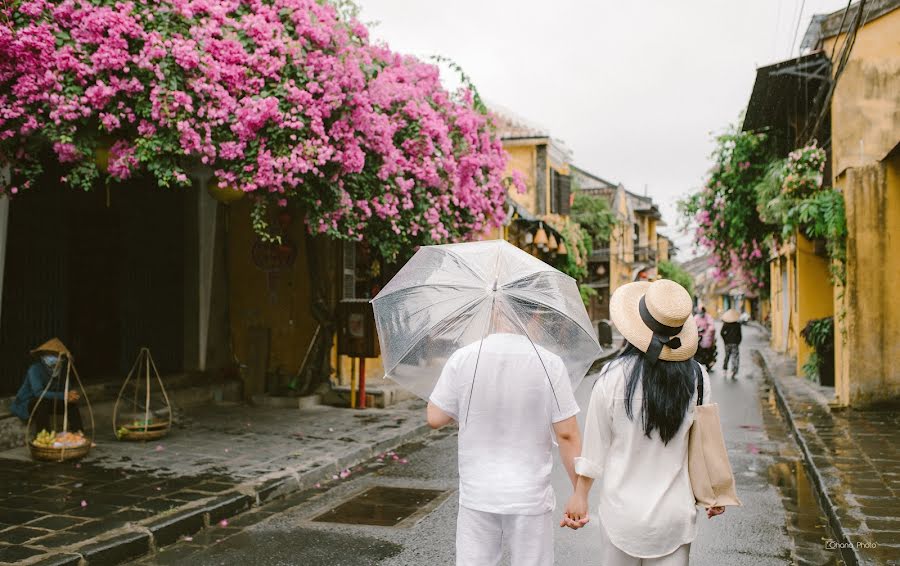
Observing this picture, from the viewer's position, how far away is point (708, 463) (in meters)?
3.32

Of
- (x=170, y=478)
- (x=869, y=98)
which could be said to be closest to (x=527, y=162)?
(x=869, y=98)

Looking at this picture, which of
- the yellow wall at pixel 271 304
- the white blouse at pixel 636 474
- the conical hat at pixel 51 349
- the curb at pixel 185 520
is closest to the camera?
the white blouse at pixel 636 474

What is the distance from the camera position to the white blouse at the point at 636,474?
319cm

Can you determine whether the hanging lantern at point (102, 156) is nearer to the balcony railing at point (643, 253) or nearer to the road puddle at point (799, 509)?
the road puddle at point (799, 509)

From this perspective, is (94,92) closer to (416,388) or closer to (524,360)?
(416,388)

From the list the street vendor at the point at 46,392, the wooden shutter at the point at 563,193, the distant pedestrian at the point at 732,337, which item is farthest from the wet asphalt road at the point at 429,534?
the wooden shutter at the point at 563,193

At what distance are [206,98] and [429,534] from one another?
455 centimetres

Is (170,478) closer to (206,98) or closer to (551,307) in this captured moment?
(206,98)

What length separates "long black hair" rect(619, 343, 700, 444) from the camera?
3.23 metres

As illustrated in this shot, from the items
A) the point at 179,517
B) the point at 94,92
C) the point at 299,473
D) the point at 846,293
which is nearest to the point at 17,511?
the point at 179,517

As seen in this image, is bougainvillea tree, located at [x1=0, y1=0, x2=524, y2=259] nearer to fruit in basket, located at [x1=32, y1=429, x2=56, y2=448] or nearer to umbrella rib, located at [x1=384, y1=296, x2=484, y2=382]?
fruit in basket, located at [x1=32, y1=429, x2=56, y2=448]

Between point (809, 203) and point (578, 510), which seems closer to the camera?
point (578, 510)

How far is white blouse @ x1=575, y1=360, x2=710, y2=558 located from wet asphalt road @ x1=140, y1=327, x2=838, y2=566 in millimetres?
2357

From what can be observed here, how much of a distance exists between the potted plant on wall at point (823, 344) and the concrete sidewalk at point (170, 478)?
7808 millimetres
